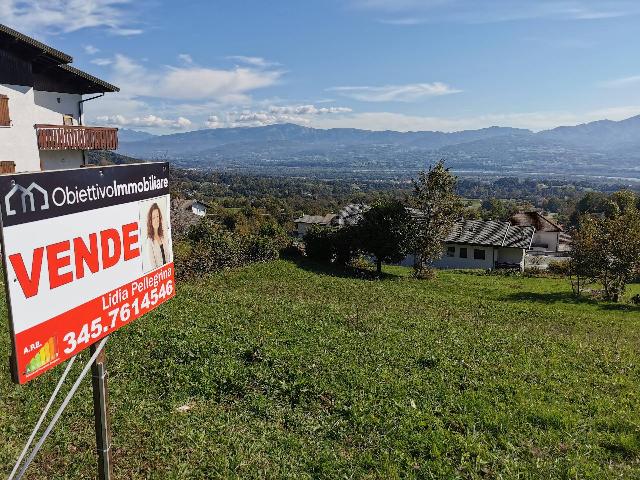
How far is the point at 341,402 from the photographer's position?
8688 millimetres

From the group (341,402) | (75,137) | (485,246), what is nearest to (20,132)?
(75,137)

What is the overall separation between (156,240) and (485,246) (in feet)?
162

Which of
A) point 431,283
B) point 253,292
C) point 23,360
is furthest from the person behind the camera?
point 431,283

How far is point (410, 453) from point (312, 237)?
88.0ft

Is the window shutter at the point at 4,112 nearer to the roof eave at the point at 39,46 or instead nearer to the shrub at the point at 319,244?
the roof eave at the point at 39,46

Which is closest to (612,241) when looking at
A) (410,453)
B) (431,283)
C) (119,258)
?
(431,283)

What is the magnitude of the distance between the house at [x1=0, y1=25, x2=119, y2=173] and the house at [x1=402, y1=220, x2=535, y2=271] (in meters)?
35.5

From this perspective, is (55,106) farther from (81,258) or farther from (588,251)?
(588,251)

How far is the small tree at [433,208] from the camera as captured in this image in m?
35.0

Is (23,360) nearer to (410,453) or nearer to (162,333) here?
(410,453)

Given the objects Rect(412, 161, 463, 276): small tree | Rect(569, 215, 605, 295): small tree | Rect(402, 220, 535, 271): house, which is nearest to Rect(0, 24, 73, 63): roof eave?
Rect(412, 161, 463, 276): small tree

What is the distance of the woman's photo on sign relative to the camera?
4.54m

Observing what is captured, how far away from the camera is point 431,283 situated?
31.0 m

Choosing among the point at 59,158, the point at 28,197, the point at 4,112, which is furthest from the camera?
the point at 59,158
